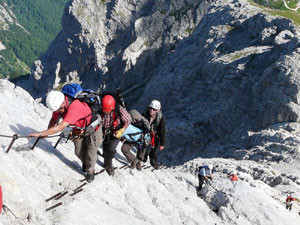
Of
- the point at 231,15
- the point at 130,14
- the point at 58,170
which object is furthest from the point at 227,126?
the point at 130,14

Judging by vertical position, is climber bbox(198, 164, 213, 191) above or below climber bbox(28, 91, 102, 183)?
below

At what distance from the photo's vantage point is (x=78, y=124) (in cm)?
984

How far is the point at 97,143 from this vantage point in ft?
34.6

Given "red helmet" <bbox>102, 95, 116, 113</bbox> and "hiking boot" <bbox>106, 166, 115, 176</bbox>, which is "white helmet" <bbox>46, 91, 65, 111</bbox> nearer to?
"red helmet" <bbox>102, 95, 116, 113</bbox>

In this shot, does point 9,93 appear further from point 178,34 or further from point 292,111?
point 178,34

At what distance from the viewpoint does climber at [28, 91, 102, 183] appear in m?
8.64

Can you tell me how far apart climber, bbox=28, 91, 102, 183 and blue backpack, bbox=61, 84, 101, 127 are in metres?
0.17

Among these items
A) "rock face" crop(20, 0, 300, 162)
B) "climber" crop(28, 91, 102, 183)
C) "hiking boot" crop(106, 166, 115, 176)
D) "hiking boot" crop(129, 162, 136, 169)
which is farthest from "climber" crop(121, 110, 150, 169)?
"rock face" crop(20, 0, 300, 162)

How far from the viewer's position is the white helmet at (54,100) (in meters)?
8.61

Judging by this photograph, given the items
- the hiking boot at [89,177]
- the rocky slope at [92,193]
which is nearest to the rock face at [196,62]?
the rocky slope at [92,193]

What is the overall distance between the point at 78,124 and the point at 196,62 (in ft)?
267

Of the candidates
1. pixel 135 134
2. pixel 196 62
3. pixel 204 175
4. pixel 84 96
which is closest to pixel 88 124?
pixel 84 96

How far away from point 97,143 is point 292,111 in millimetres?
50222

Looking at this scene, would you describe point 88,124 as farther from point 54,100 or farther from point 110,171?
point 110,171
